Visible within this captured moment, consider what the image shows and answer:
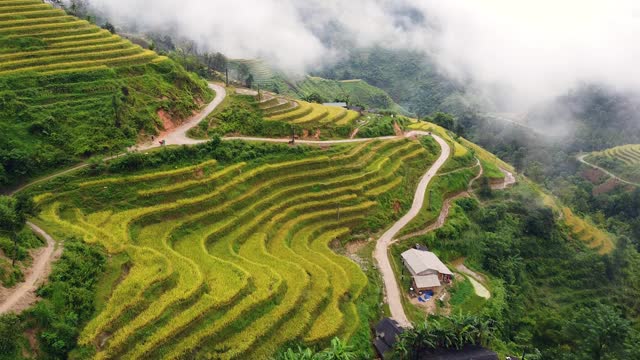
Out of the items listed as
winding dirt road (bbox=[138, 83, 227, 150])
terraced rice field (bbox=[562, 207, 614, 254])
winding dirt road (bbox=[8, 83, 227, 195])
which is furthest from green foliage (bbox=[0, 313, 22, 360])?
terraced rice field (bbox=[562, 207, 614, 254])

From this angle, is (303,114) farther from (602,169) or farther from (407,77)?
(407,77)

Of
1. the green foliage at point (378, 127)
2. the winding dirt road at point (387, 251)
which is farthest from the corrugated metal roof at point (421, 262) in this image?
the green foliage at point (378, 127)

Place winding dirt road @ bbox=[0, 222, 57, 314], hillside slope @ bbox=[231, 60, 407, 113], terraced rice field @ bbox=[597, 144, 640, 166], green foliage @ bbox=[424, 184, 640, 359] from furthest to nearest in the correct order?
hillside slope @ bbox=[231, 60, 407, 113]
terraced rice field @ bbox=[597, 144, 640, 166]
green foliage @ bbox=[424, 184, 640, 359]
winding dirt road @ bbox=[0, 222, 57, 314]

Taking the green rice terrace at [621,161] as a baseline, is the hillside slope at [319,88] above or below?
below

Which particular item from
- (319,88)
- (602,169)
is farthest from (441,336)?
(319,88)

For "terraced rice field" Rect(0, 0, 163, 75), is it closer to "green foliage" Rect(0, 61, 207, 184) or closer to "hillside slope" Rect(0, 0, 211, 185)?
"hillside slope" Rect(0, 0, 211, 185)

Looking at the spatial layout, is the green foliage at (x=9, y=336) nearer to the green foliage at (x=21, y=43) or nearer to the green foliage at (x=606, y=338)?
the green foliage at (x=606, y=338)

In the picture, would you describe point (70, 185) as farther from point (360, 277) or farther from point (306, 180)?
point (360, 277)
